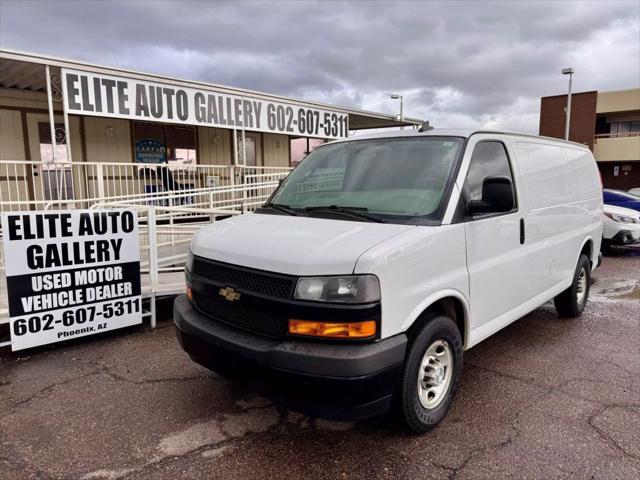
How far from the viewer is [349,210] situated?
3322 mm

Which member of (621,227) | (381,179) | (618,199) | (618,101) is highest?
(618,101)

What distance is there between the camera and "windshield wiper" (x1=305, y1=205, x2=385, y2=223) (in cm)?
314

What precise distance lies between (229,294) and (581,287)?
483 centimetres

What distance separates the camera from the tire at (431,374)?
284cm

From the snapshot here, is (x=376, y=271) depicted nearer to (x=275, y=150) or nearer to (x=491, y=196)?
(x=491, y=196)

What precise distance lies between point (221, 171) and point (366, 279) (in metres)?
10.8

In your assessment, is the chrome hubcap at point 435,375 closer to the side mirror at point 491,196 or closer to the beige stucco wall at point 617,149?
the side mirror at point 491,196

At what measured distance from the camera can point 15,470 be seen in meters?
2.75

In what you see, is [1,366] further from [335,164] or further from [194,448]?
[335,164]

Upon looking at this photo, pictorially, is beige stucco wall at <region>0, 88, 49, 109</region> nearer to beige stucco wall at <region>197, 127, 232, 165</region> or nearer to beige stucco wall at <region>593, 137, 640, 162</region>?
beige stucco wall at <region>197, 127, 232, 165</region>

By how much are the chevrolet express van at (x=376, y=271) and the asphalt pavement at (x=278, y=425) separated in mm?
355

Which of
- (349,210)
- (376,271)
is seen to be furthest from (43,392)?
(376,271)

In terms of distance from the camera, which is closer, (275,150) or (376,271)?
(376,271)

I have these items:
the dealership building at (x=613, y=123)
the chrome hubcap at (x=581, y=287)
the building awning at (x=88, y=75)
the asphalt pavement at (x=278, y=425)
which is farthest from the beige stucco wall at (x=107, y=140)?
the dealership building at (x=613, y=123)
